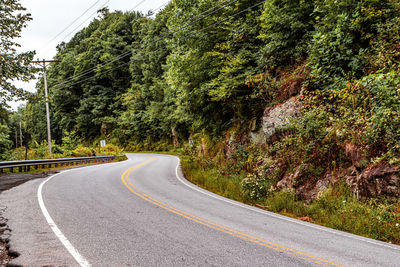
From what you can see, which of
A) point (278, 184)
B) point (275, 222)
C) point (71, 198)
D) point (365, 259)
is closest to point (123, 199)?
point (71, 198)

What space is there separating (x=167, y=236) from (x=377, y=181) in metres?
5.67

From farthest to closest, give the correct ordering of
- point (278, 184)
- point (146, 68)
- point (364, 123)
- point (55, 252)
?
point (146, 68) < point (278, 184) < point (364, 123) < point (55, 252)

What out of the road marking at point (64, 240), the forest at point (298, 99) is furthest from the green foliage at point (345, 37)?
the road marking at point (64, 240)

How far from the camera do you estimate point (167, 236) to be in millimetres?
5051

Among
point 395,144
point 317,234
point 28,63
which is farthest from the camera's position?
point 28,63

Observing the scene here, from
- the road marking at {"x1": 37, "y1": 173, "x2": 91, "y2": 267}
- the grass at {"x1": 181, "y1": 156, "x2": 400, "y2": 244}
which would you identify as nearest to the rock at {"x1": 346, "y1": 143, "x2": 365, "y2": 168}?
the grass at {"x1": 181, "y1": 156, "x2": 400, "y2": 244}

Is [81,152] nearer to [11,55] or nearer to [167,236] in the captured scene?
[11,55]

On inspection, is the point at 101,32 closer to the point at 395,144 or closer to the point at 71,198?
the point at 71,198

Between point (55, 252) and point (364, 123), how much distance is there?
8.75 meters

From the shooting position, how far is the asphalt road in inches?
161

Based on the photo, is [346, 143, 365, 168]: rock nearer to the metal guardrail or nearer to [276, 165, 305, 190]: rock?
[276, 165, 305, 190]: rock

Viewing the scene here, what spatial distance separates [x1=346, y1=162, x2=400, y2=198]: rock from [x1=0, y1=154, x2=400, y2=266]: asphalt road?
1602mm

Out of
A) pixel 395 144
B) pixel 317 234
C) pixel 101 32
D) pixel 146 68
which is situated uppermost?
pixel 101 32

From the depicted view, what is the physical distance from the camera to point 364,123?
7734mm
